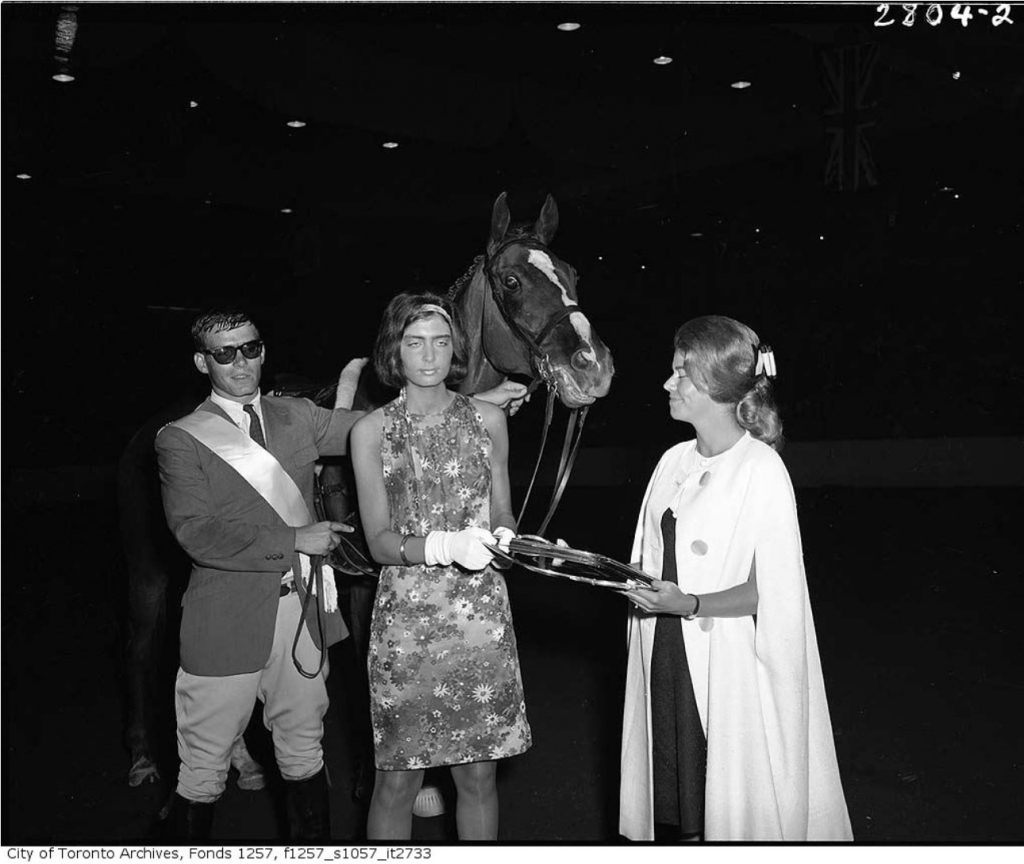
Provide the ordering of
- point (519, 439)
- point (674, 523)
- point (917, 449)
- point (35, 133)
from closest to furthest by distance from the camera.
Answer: point (674, 523) → point (35, 133) → point (917, 449) → point (519, 439)

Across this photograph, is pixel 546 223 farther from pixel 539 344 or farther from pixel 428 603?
pixel 428 603

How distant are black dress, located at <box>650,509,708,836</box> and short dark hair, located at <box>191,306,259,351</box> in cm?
128

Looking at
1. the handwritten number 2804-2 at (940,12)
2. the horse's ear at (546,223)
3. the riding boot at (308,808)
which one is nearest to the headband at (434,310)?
the horse's ear at (546,223)

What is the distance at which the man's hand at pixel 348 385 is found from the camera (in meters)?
3.24

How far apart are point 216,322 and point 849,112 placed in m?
5.11

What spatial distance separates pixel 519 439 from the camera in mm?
15000

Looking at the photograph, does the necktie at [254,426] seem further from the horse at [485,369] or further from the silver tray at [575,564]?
the silver tray at [575,564]

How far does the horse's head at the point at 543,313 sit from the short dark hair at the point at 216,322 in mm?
937

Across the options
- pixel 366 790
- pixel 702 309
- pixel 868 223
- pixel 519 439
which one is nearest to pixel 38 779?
pixel 366 790

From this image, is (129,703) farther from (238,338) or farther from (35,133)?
(35,133)

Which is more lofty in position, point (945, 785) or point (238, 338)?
point (238, 338)

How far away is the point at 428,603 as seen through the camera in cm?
240

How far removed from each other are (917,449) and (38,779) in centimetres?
1087

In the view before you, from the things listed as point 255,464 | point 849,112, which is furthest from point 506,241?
point 849,112
